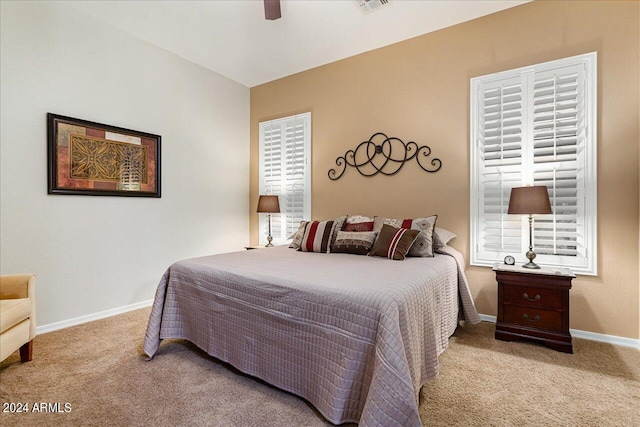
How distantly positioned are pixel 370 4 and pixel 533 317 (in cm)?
294

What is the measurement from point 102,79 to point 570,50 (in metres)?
4.26

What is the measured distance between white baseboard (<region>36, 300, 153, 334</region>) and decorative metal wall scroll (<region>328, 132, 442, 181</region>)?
267 centimetres

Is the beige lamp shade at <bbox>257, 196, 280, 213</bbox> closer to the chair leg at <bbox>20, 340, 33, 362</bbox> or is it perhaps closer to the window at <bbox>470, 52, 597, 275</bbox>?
the window at <bbox>470, 52, 597, 275</bbox>

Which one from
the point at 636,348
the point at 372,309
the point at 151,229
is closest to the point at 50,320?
the point at 151,229

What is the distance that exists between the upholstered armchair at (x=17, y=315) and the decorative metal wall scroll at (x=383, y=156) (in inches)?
116

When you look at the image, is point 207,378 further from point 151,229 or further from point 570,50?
point 570,50

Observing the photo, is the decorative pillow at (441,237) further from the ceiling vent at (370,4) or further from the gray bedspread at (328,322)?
the ceiling vent at (370,4)

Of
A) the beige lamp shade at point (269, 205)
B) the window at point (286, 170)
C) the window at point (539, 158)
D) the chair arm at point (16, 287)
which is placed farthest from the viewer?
the window at point (286, 170)

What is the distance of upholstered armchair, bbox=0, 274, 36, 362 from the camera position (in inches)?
71.5

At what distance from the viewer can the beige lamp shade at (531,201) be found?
2.29 metres

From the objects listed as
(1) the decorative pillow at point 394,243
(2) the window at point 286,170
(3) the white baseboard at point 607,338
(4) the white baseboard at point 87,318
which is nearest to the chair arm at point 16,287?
(4) the white baseboard at point 87,318

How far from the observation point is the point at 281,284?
1.75 metres

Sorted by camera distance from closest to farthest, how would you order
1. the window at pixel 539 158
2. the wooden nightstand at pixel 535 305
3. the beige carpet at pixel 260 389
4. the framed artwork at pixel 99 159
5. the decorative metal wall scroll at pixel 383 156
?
the beige carpet at pixel 260 389 → the wooden nightstand at pixel 535 305 → the window at pixel 539 158 → the framed artwork at pixel 99 159 → the decorative metal wall scroll at pixel 383 156

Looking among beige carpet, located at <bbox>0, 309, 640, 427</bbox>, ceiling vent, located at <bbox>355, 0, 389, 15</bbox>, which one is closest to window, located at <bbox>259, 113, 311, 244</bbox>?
ceiling vent, located at <bbox>355, 0, 389, 15</bbox>
